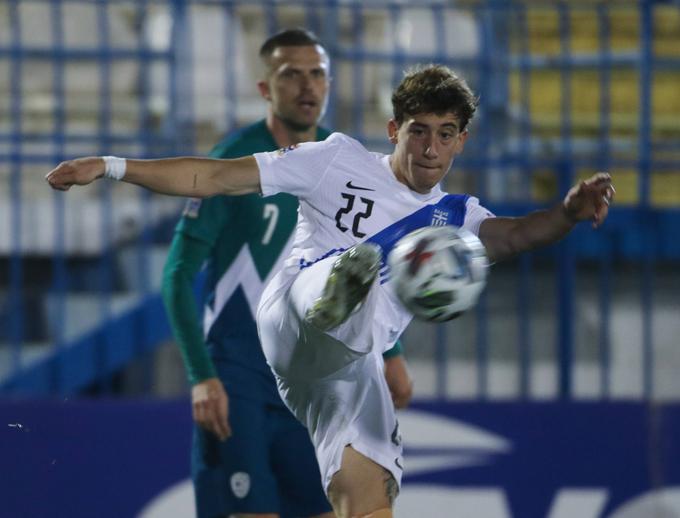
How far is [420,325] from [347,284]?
10.7 feet

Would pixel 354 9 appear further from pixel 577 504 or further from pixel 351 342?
pixel 351 342

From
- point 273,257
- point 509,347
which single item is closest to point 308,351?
point 273,257

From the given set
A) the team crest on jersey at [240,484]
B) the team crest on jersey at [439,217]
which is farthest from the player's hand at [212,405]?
the team crest on jersey at [439,217]

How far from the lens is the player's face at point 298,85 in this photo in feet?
14.6

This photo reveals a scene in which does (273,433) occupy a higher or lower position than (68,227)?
lower

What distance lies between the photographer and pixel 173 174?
3.51 meters

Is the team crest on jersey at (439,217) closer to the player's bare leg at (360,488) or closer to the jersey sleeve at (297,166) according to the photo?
the jersey sleeve at (297,166)

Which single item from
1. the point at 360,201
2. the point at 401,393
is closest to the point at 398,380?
the point at 401,393

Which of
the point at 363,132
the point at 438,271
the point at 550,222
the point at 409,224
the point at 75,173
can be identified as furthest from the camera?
the point at 363,132

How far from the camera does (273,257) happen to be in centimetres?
444

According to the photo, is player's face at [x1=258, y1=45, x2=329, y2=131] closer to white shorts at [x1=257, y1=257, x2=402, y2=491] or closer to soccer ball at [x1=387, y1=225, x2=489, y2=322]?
white shorts at [x1=257, y1=257, x2=402, y2=491]

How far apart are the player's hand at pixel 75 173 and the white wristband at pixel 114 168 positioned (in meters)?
0.02

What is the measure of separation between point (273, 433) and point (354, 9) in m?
3.11

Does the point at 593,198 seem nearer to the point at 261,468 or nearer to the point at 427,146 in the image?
the point at 427,146
